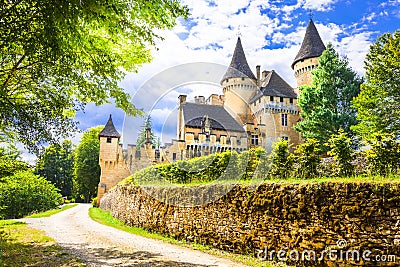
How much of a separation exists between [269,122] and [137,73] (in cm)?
2875

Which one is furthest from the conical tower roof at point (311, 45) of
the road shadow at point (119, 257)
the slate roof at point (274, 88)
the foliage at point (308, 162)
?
the road shadow at point (119, 257)

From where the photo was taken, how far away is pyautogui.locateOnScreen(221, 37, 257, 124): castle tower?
39381 mm

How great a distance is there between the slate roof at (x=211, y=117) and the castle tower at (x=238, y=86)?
175 inches

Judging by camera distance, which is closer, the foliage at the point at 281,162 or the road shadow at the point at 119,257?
the road shadow at the point at 119,257

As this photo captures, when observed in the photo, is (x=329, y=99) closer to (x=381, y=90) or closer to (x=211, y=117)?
(x=381, y=90)

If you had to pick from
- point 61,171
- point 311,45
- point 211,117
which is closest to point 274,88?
point 311,45

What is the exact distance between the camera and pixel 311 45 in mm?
36969

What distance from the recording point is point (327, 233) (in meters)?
6.25

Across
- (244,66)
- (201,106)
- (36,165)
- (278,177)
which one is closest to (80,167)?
(201,106)

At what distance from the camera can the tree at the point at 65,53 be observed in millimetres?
5703

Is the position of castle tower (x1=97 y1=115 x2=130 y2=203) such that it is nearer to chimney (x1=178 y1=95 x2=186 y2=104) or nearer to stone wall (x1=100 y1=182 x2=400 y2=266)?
chimney (x1=178 y1=95 x2=186 y2=104)

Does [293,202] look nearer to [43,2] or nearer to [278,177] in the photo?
[278,177]

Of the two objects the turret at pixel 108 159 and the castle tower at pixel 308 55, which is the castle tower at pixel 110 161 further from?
the castle tower at pixel 308 55

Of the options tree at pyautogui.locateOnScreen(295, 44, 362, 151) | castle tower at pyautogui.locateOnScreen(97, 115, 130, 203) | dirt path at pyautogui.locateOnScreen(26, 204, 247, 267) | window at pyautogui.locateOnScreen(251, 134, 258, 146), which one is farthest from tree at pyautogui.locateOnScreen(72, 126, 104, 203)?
dirt path at pyautogui.locateOnScreen(26, 204, 247, 267)
